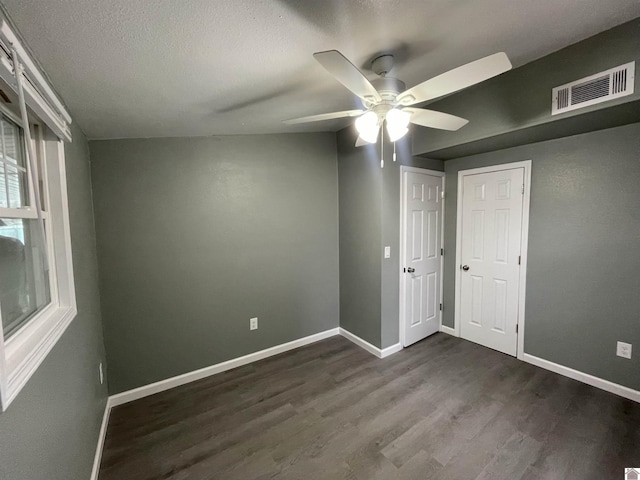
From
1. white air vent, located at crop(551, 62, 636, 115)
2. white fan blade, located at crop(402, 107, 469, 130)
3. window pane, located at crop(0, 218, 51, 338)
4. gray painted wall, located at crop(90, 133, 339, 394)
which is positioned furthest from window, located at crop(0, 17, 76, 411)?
white air vent, located at crop(551, 62, 636, 115)

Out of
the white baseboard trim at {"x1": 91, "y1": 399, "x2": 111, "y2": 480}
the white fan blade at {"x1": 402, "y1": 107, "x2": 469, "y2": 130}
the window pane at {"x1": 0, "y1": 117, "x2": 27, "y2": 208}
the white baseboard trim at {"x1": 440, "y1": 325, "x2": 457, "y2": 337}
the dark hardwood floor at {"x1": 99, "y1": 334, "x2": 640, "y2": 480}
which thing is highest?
the white fan blade at {"x1": 402, "y1": 107, "x2": 469, "y2": 130}

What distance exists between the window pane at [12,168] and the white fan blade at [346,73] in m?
1.23

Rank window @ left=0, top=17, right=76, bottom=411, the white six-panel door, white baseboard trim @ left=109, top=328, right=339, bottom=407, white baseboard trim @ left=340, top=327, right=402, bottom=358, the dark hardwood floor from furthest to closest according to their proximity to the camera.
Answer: white baseboard trim @ left=340, top=327, right=402, bottom=358 → the white six-panel door → white baseboard trim @ left=109, top=328, right=339, bottom=407 → the dark hardwood floor → window @ left=0, top=17, right=76, bottom=411

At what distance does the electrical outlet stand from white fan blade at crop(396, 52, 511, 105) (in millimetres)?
2475

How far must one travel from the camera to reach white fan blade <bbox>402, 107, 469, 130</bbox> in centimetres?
157

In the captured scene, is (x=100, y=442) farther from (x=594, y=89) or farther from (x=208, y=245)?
(x=594, y=89)

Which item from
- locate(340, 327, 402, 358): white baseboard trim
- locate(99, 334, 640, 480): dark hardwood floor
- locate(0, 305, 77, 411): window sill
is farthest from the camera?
locate(340, 327, 402, 358): white baseboard trim

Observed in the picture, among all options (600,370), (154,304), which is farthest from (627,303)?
(154,304)

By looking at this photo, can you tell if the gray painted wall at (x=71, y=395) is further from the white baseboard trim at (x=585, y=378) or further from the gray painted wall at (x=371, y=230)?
the white baseboard trim at (x=585, y=378)

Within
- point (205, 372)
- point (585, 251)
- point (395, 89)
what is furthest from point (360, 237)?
point (205, 372)

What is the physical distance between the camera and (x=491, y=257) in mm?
2936

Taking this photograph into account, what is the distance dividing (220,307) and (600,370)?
3399mm

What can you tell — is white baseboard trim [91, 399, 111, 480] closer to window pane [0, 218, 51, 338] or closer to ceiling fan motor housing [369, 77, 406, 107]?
window pane [0, 218, 51, 338]

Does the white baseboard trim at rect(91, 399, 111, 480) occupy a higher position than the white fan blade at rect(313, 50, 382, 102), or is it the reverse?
the white fan blade at rect(313, 50, 382, 102)
